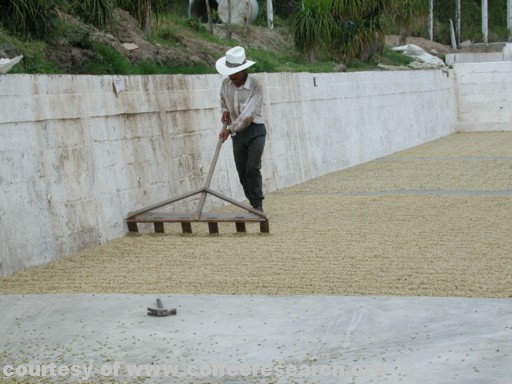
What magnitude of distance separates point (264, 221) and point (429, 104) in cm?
1545

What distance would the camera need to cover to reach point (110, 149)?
10.7 metres

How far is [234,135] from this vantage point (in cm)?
1163

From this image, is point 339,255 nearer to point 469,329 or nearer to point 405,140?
point 469,329

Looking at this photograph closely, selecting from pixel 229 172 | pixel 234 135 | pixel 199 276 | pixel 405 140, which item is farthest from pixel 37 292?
pixel 405 140

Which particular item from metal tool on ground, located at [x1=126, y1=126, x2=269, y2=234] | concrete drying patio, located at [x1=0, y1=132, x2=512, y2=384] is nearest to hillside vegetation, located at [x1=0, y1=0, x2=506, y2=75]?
metal tool on ground, located at [x1=126, y1=126, x2=269, y2=234]

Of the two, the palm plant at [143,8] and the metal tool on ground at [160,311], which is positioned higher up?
the palm plant at [143,8]

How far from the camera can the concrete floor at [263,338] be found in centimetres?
585

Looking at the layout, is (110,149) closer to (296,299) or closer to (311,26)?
(296,299)

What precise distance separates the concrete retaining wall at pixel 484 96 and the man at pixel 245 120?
16949 millimetres

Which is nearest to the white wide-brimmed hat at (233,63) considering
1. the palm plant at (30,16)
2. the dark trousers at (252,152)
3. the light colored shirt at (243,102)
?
the light colored shirt at (243,102)

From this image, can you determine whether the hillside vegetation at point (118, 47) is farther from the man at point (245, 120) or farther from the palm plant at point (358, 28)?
the palm plant at point (358, 28)

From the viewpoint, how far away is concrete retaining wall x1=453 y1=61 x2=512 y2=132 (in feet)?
90.4

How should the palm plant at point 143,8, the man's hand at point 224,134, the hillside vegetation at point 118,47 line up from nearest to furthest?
the man's hand at point 224,134 < the hillside vegetation at point 118,47 < the palm plant at point 143,8

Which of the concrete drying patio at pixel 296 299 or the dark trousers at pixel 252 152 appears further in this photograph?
the dark trousers at pixel 252 152
